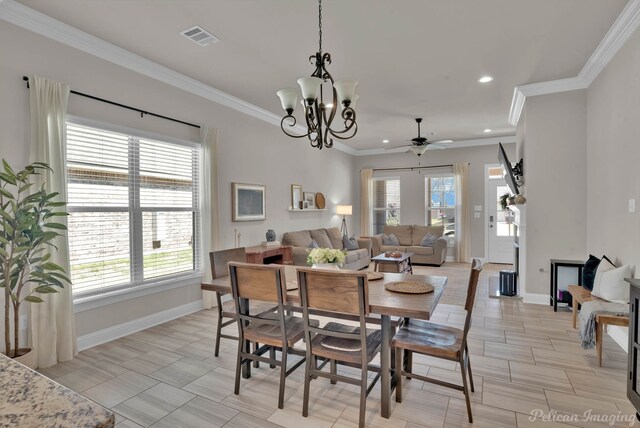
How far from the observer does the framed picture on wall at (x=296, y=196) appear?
641cm

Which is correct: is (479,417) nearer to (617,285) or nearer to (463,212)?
(617,285)

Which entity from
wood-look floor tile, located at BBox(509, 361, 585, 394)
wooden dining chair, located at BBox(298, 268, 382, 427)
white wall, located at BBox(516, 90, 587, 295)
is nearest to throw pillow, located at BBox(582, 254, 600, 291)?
white wall, located at BBox(516, 90, 587, 295)

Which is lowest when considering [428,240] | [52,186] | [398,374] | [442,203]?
[398,374]

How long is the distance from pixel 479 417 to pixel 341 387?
2.98ft

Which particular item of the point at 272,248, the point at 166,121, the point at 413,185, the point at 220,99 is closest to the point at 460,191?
the point at 413,185

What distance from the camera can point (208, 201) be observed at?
441 cm

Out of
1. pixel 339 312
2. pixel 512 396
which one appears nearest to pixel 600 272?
pixel 512 396

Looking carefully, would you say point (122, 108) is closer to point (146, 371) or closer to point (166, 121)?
point (166, 121)

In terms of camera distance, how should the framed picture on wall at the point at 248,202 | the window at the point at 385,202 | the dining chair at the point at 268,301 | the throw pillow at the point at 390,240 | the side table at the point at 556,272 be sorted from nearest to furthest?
the dining chair at the point at 268,301 < the side table at the point at 556,272 < the framed picture on wall at the point at 248,202 < the throw pillow at the point at 390,240 < the window at the point at 385,202

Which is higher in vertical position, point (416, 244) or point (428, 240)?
point (428, 240)

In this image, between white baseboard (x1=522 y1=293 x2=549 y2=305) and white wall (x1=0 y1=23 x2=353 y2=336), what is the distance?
12.6ft

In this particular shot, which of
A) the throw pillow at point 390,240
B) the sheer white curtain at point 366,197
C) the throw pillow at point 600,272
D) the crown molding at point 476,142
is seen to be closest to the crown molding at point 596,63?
the throw pillow at point 600,272

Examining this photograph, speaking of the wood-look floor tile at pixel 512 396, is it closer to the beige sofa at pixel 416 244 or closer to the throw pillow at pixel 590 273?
the throw pillow at pixel 590 273

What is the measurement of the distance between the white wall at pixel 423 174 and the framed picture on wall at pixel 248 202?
4.23 meters
